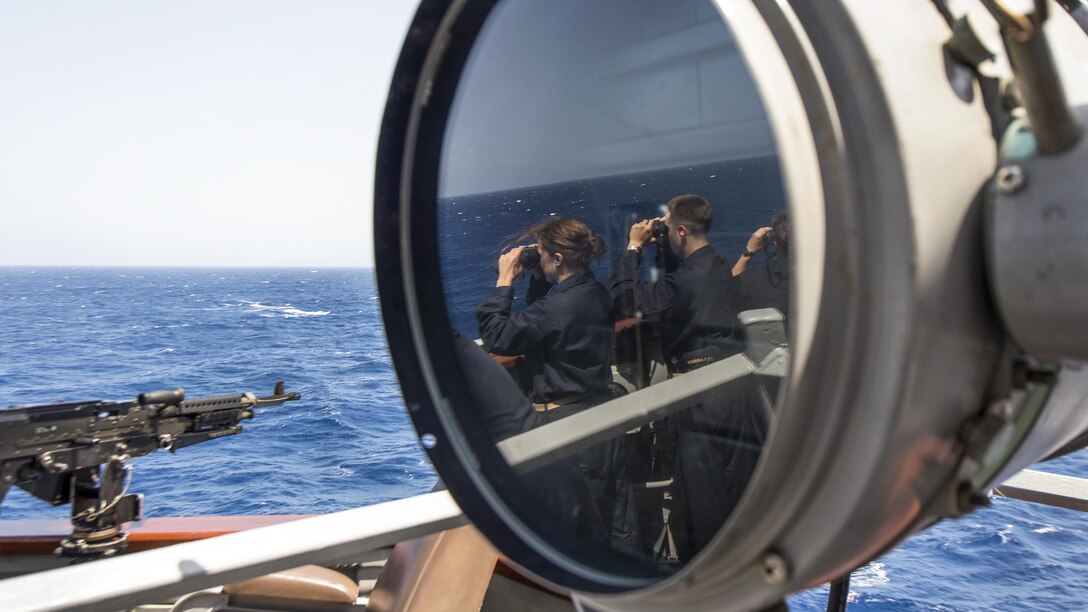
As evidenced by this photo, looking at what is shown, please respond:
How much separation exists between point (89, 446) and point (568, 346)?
3854 millimetres

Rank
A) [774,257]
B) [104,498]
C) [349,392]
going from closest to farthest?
[774,257]
[104,498]
[349,392]

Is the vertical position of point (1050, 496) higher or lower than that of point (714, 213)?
lower

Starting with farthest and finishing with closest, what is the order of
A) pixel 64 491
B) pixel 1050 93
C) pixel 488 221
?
pixel 64 491
pixel 488 221
pixel 1050 93

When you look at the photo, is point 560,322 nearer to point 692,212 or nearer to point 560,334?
point 560,334

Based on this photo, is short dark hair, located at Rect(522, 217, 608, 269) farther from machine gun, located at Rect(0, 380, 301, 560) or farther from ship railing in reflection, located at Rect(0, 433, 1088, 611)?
machine gun, located at Rect(0, 380, 301, 560)

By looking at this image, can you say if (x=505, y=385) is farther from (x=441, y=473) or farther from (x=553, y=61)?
(x=553, y=61)

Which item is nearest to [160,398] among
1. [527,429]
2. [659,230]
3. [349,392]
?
[527,429]

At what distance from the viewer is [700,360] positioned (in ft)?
→ 2.20

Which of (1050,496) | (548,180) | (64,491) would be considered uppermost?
(548,180)

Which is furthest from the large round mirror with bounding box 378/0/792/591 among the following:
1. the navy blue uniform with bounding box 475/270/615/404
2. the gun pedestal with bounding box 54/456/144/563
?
the gun pedestal with bounding box 54/456/144/563

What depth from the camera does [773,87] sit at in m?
0.41

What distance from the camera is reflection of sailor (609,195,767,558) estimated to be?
65cm

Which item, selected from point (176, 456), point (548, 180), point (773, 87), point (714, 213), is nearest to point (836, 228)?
point (773, 87)

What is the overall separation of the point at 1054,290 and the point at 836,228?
0.38 ft
